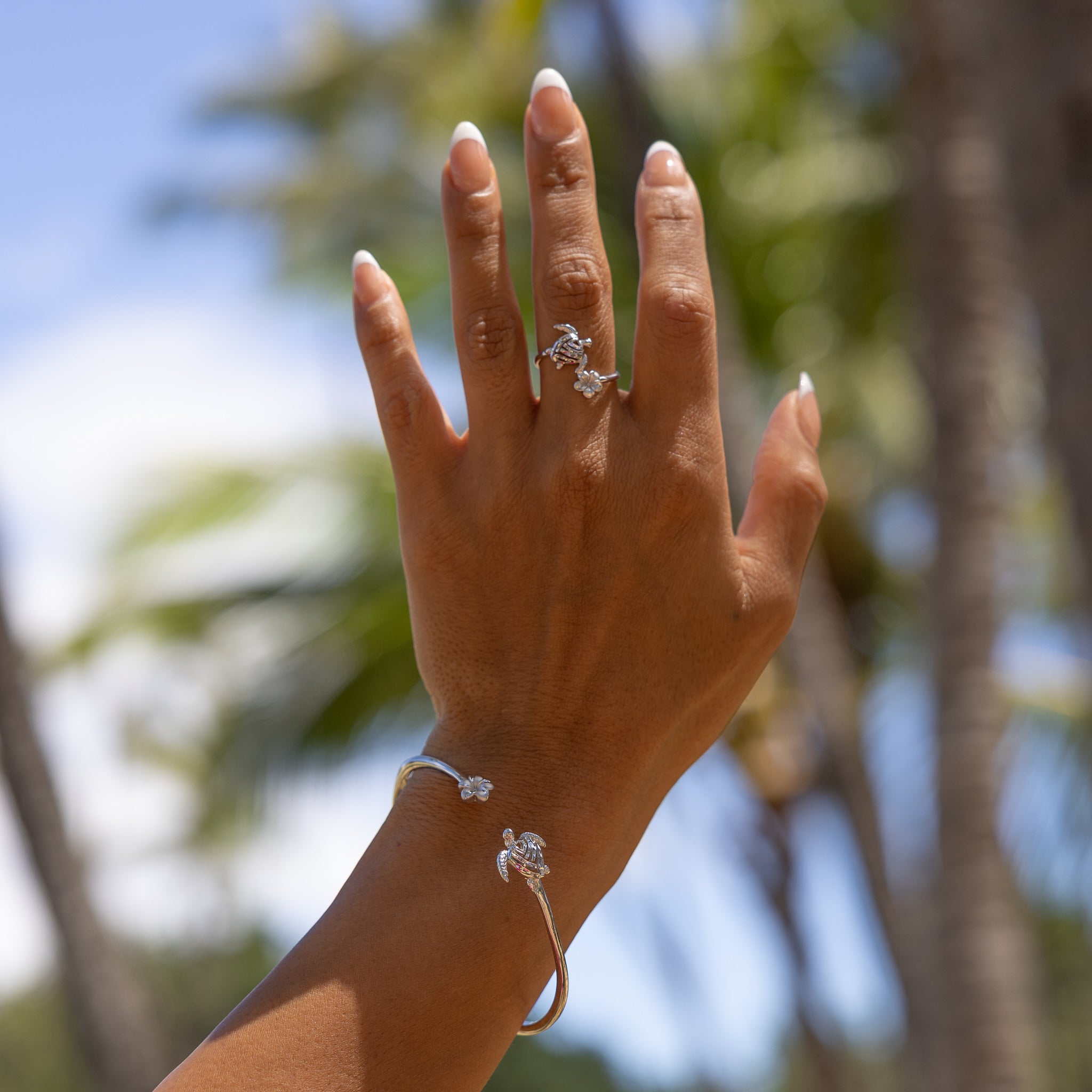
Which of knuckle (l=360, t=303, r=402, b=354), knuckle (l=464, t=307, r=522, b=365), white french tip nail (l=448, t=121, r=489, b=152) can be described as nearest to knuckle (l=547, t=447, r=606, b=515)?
knuckle (l=464, t=307, r=522, b=365)

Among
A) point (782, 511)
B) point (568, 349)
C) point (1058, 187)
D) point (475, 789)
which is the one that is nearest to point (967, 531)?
point (1058, 187)

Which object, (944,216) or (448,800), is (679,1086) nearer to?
(944,216)

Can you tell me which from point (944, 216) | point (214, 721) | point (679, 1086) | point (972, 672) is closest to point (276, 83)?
point (214, 721)

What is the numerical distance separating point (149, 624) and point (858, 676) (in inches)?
231

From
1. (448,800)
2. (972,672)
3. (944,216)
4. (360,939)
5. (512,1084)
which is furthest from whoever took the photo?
(512,1084)

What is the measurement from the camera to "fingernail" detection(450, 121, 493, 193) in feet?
4.10

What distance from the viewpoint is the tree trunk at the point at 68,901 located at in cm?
611

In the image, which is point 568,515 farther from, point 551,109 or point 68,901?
point 68,901

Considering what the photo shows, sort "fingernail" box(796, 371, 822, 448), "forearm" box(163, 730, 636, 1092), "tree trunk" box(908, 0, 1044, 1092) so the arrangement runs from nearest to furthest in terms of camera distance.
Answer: "forearm" box(163, 730, 636, 1092) → "fingernail" box(796, 371, 822, 448) → "tree trunk" box(908, 0, 1044, 1092)

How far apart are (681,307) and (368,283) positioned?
0.34 m

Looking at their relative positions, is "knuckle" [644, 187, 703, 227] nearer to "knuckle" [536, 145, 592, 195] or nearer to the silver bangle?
"knuckle" [536, 145, 592, 195]

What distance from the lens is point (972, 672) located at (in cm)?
464

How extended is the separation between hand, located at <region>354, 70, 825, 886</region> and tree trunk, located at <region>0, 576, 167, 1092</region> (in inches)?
217

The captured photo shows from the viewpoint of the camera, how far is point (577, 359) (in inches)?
47.8
